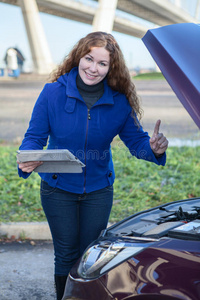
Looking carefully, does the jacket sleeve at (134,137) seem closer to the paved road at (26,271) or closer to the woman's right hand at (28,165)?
the woman's right hand at (28,165)

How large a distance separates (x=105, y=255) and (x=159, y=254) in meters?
0.29

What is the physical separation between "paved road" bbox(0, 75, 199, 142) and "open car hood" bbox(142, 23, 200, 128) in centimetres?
819

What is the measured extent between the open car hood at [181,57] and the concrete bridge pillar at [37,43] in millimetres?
26576

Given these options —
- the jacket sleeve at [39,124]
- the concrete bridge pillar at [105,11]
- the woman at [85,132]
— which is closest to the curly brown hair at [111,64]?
the woman at [85,132]

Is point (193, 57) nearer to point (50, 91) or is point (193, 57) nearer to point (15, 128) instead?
point (50, 91)

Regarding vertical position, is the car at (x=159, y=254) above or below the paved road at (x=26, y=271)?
above

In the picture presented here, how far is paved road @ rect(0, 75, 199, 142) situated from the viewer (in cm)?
1162

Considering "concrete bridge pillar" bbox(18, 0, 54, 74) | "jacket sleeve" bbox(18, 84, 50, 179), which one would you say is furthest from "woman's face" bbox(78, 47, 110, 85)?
"concrete bridge pillar" bbox(18, 0, 54, 74)

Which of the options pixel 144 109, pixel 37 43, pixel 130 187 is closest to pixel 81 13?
pixel 37 43

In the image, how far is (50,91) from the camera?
8.77ft

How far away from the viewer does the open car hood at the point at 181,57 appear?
1774 mm

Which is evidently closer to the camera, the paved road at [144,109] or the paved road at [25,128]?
the paved road at [25,128]

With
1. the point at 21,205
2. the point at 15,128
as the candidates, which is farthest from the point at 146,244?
the point at 15,128

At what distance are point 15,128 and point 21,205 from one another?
7005 millimetres
